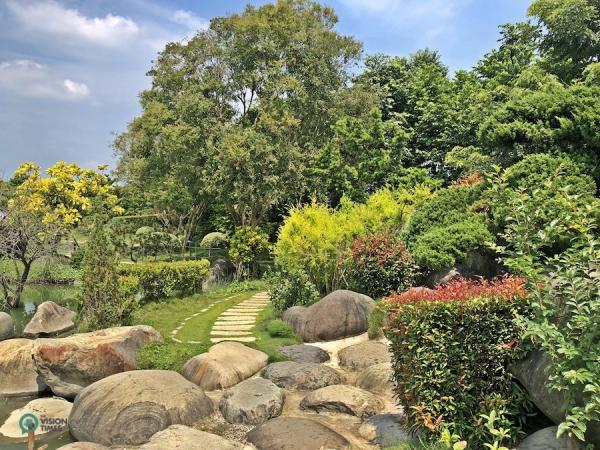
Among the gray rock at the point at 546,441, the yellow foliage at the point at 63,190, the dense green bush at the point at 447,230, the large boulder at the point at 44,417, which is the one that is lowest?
the large boulder at the point at 44,417

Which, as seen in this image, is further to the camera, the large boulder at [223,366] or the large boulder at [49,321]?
the large boulder at [49,321]

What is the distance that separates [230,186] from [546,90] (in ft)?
43.3

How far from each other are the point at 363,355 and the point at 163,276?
328 inches

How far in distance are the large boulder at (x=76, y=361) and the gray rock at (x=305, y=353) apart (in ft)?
9.27

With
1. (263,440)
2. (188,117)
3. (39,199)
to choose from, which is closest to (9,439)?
(263,440)

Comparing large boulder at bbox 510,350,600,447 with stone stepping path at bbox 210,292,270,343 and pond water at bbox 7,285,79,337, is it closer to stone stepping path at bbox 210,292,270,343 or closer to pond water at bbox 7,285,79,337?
stone stepping path at bbox 210,292,270,343

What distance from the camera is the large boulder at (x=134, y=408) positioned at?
20.9 feet

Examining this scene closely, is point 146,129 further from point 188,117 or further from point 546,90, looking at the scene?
point 546,90

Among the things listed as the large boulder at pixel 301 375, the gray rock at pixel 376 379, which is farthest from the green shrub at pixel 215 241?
the gray rock at pixel 376 379

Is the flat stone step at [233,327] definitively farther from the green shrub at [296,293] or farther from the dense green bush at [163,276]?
the dense green bush at [163,276]

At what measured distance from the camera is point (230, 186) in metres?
20.7

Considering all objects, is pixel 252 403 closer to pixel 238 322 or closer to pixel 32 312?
pixel 238 322

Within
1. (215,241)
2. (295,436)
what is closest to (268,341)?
(295,436)

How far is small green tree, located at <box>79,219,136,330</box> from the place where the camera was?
1076 cm
